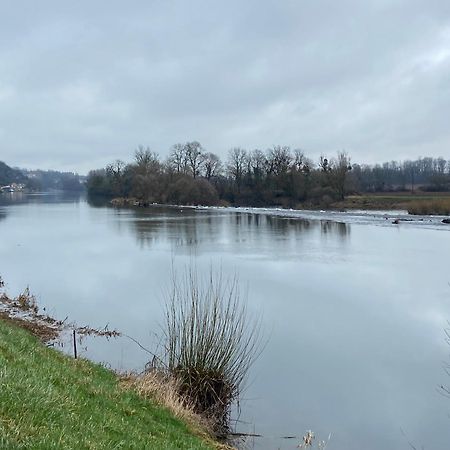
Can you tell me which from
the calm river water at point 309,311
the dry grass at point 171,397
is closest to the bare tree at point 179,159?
the calm river water at point 309,311

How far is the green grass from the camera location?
13.1ft

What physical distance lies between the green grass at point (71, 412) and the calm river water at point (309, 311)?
7.73 feet

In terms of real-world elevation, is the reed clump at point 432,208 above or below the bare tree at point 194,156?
below

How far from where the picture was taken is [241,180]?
3585 inches

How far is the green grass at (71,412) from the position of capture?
13.1 ft

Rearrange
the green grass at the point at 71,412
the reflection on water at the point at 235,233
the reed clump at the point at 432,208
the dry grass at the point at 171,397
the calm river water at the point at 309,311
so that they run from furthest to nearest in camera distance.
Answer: the reed clump at the point at 432,208, the reflection on water at the point at 235,233, the calm river water at the point at 309,311, the dry grass at the point at 171,397, the green grass at the point at 71,412

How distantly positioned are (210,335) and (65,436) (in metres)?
5.40

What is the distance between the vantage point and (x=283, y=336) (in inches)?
527

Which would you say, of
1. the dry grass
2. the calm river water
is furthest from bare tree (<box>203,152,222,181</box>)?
the dry grass

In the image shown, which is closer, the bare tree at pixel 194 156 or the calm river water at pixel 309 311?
the calm river water at pixel 309 311

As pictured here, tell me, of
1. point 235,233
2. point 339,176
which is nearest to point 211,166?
point 339,176

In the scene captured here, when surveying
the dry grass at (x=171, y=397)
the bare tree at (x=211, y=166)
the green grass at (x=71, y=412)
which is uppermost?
the bare tree at (x=211, y=166)

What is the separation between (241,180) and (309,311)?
75843mm

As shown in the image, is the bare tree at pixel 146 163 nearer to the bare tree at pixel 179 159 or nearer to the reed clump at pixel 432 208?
the bare tree at pixel 179 159
